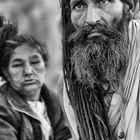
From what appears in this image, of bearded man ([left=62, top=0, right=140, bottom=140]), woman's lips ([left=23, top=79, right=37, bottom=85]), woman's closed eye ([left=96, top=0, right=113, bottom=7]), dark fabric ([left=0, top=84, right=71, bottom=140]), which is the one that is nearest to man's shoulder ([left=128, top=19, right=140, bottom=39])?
bearded man ([left=62, top=0, right=140, bottom=140])

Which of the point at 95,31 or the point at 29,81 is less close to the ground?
the point at 95,31

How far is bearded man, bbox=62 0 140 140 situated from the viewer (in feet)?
6.89

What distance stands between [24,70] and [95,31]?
1097 millimetres

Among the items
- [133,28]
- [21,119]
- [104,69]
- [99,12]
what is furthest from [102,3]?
[21,119]

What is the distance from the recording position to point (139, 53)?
208cm

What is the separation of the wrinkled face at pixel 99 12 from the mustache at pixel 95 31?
0.02m

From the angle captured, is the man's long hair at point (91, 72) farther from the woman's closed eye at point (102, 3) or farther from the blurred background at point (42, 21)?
the blurred background at point (42, 21)

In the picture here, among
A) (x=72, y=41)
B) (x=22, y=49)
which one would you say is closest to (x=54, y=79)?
(x=22, y=49)

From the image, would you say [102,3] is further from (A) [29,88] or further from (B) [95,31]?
(A) [29,88]

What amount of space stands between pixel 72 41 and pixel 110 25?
0.20m

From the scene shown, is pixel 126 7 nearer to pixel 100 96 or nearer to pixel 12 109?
pixel 100 96

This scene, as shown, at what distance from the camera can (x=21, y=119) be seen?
9.66ft

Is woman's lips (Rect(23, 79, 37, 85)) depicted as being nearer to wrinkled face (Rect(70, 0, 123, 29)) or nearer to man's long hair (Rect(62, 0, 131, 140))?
man's long hair (Rect(62, 0, 131, 140))

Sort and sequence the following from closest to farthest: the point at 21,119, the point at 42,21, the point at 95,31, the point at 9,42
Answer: the point at 95,31, the point at 21,119, the point at 9,42, the point at 42,21
